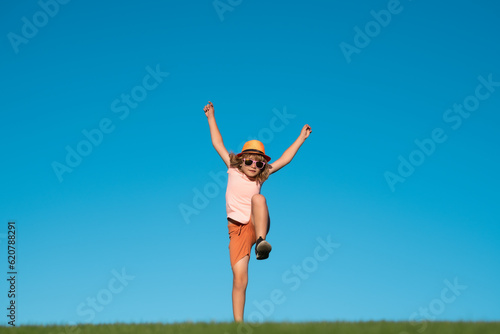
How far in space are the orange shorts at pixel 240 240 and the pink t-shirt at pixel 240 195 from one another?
0.11 m

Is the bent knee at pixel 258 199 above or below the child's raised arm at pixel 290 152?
below

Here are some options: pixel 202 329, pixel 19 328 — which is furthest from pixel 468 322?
pixel 19 328

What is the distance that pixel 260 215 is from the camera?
7.63 meters

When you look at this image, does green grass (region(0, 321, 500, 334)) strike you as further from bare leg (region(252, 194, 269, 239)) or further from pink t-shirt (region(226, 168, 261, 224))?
pink t-shirt (region(226, 168, 261, 224))

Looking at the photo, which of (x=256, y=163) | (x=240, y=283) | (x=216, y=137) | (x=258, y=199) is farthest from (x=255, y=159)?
(x=240, y=283)

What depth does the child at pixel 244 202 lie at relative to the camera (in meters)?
7.55

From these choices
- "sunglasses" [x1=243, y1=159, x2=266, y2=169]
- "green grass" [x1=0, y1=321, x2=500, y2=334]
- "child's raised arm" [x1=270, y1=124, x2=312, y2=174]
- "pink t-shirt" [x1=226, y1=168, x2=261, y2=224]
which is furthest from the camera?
"child's raised arm" [x1=270, y1=124, x2=312, y2=174]

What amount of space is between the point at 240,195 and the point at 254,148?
82 cm

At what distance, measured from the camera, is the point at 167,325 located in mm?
6773

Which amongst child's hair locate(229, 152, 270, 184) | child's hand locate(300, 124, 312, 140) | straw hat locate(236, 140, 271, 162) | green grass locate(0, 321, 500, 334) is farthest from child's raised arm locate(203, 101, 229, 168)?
green grass locate(0, 321, 500, 334)

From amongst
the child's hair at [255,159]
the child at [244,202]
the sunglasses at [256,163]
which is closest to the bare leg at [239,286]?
the child at [244,202]

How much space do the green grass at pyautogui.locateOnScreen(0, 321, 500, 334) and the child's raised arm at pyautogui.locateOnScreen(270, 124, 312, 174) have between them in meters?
2.82

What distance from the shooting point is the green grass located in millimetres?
5941

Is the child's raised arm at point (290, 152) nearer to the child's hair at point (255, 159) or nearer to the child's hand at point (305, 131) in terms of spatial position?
the child's hand at point (305, 131)
